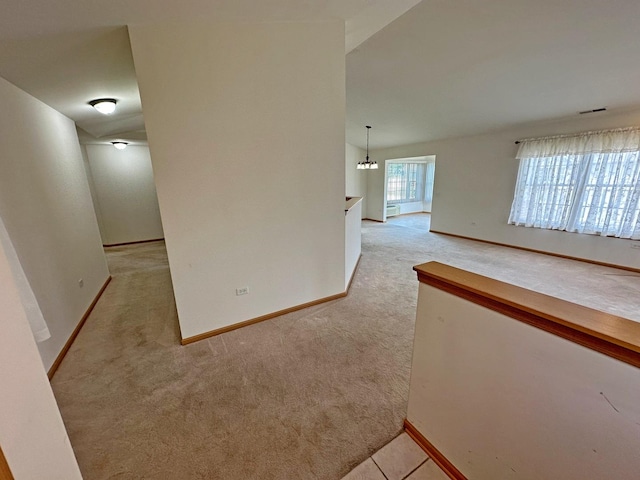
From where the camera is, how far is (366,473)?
1279 mm

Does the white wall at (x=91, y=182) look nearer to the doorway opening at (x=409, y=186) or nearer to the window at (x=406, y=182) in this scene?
the doorway opening at (x=409, y=186)

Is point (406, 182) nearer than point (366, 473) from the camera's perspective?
No

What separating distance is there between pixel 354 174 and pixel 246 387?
7504 millimetres

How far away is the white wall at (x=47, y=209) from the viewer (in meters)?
2.04

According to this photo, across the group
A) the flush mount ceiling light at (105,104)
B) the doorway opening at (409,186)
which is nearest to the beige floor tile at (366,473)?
the flush mount ceiling light at (105,104)

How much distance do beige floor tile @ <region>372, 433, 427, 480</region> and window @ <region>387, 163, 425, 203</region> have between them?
28.1 ft

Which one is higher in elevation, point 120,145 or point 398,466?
point 120,145

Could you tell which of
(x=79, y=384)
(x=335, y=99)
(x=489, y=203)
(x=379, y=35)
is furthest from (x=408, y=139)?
(x=79, y=384)

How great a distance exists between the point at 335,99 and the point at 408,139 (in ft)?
15.6

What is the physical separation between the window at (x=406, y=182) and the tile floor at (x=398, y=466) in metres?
8.59

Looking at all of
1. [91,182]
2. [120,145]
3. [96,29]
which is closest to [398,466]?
[96,29]

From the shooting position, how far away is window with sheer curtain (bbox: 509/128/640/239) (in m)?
3.85

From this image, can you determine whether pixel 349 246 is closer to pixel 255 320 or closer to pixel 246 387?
pixel 255 320

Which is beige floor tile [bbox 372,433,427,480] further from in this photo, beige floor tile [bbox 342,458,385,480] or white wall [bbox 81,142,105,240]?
white wall [bbox 81,142,105,240]
